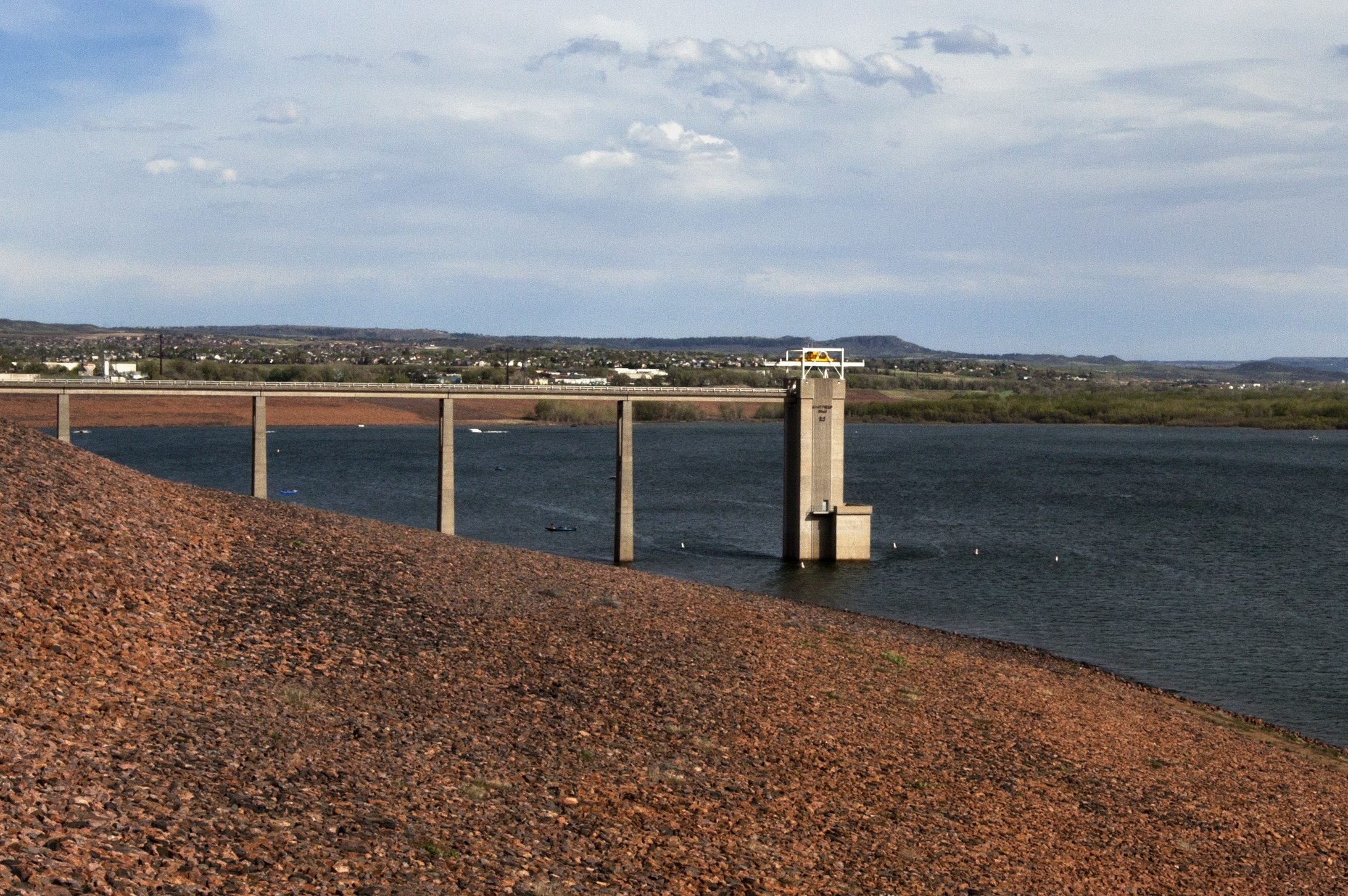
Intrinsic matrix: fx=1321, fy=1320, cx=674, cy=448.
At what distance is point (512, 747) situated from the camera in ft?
47.4

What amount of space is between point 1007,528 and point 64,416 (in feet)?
133

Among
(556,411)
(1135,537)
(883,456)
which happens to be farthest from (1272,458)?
(556,411)

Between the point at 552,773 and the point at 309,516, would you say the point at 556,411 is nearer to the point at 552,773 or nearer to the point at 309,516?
the point at 309,516

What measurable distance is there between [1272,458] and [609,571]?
10664cm

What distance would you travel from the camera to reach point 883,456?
380 ft

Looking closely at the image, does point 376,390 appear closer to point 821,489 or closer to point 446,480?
point 446,480

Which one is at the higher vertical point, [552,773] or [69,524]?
[69,524]

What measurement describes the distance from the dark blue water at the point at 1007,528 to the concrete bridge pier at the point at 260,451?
39.5ft

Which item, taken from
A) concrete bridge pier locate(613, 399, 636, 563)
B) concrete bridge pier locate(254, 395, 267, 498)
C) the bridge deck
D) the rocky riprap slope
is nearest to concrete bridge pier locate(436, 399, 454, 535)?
the bridge deck

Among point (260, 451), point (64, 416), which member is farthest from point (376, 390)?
point (64, 416)

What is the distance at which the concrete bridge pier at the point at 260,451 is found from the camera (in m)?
41.5

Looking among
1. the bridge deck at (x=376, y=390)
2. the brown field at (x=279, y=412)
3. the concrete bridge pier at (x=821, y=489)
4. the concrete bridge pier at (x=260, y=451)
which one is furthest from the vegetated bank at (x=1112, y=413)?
the concrete bridge pier at (x=260, y=451)

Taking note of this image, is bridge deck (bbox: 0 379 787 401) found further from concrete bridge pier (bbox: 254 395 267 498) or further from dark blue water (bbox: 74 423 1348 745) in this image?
dark blue water (bbox: 74 423 1348 745)

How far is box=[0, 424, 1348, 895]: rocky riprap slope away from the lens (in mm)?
11008
